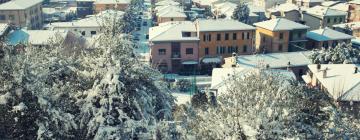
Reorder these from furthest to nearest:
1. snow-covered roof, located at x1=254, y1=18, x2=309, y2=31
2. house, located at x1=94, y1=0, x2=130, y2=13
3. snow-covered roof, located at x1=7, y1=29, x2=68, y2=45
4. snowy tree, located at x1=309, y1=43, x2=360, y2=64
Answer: house, located at x1=94, y1=0, x2=130, y2=13
snow-covered roof, located at x1=254, y1=18, x2=309, y2=31
snow-covered roof, located at x1=7, y1=29, x2=68, y2=45
snowy tree, located at x1=309, y1=43, x2=360, y2=64

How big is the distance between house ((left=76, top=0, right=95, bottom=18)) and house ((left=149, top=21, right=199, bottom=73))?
3812cm

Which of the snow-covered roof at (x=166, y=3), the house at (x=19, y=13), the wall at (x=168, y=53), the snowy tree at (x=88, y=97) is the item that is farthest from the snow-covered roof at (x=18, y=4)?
the snowy tree at (x=88, y=97)

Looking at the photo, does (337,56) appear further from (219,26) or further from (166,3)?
(166,3)

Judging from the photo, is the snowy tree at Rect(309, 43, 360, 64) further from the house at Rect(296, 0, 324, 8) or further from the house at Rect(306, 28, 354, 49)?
the house at Rect(296, 0, 324, 8)

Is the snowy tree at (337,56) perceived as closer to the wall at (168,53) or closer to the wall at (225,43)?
the wall at (225,43)

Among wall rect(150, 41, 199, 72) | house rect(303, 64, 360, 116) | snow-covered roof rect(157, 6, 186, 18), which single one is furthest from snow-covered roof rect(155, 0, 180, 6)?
house rect(303, 64, 360, 116)

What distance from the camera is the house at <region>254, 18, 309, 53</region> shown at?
51562 millimetres

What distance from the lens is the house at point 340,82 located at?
2839cm

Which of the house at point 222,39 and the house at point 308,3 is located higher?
the house at point 308,3

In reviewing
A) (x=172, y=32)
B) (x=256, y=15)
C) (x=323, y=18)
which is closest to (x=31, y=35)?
(x=172, y=32)

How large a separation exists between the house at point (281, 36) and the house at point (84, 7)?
40.4 metres

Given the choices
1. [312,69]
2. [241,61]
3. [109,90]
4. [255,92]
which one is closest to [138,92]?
[109,90]

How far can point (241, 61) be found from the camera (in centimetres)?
4244

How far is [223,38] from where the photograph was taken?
1954 inches
